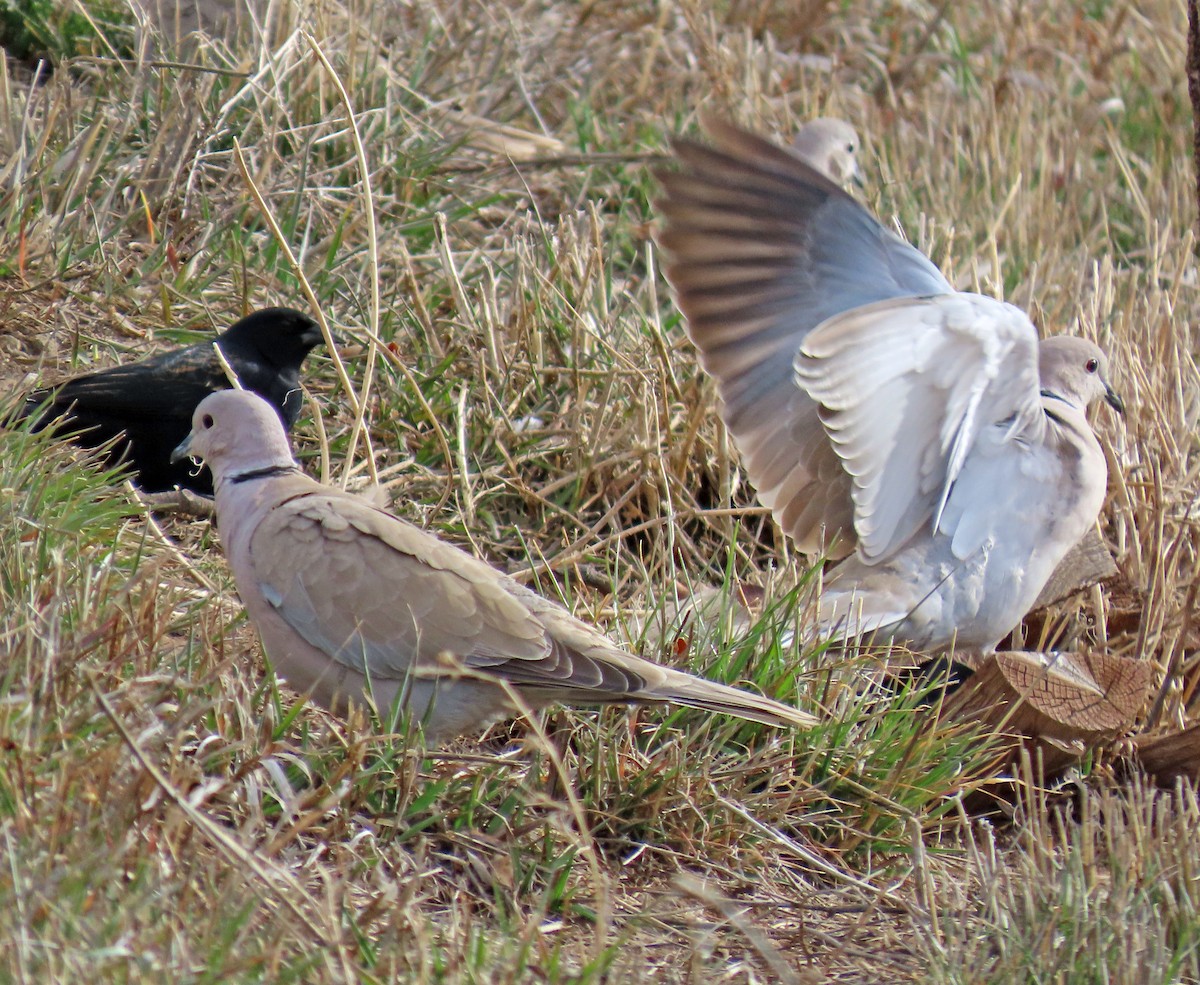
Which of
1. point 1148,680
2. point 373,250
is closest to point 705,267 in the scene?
point 373,250

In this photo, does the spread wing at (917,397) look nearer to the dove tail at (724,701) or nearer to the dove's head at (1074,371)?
the dove's head at (1074,371)

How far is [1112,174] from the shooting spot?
7207mm

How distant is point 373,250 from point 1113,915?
7.92 ft

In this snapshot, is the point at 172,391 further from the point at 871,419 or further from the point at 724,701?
the point at 724,701

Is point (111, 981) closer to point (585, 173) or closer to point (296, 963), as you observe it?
point (296, 963)

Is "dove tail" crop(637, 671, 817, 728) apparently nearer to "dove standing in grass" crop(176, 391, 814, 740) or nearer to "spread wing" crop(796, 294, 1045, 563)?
"dove standing in grass" crop(176, 391, 814, 740)

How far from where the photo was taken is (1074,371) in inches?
176

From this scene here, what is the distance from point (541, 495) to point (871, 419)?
1.12 m

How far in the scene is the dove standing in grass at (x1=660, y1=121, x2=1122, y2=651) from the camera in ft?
13.0

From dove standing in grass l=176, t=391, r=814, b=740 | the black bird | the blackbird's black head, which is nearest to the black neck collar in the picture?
dove standing in grass l=176, t=391, r=814, b=740

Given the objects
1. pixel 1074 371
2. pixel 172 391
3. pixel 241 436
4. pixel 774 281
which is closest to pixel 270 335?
pixel 172 391

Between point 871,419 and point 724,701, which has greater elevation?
point 871,419

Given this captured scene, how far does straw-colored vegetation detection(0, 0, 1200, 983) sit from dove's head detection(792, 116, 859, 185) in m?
0.16

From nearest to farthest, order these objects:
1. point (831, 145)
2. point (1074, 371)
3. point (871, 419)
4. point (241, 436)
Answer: point (241, 436), point (871, 419), point (1074, 371), point (831, 145)
